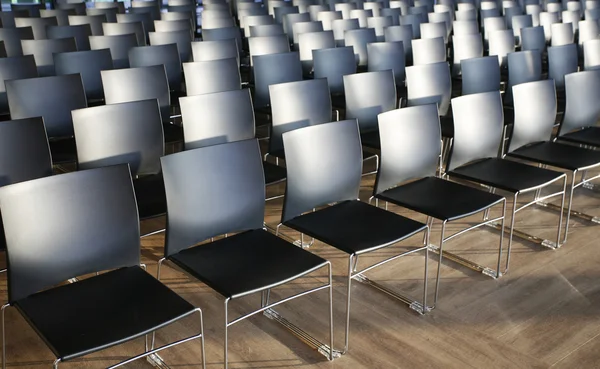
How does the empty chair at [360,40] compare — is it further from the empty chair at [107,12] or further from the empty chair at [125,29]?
the empty chair at [107,12]

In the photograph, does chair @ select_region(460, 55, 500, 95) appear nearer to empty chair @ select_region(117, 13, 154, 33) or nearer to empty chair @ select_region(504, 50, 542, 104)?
empty chair @ select_region(504, 50, 542, 104)

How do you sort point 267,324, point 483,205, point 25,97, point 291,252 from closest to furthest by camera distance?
point 291,252
point 267,324
point 483,205
point 25,97

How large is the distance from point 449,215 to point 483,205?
0.26 meters

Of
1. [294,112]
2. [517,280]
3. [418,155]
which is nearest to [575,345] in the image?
[517,280]

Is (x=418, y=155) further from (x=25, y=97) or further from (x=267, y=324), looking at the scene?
(x=25, y=97)

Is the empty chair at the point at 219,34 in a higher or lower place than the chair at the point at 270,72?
higher

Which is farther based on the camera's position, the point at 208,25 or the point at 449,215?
the point at 208,25

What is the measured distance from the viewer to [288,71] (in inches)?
210

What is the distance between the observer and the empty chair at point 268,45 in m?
6.06

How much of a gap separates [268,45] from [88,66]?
163cm

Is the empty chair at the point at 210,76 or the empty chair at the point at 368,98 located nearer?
the empty chair at the point at 368,98

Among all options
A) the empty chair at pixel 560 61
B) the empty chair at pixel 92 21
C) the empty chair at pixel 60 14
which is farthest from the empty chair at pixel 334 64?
the empty chair at pixel 60 14

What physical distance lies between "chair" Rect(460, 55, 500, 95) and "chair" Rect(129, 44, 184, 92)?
2.33 metres

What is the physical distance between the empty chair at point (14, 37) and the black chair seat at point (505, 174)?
14.2ft
